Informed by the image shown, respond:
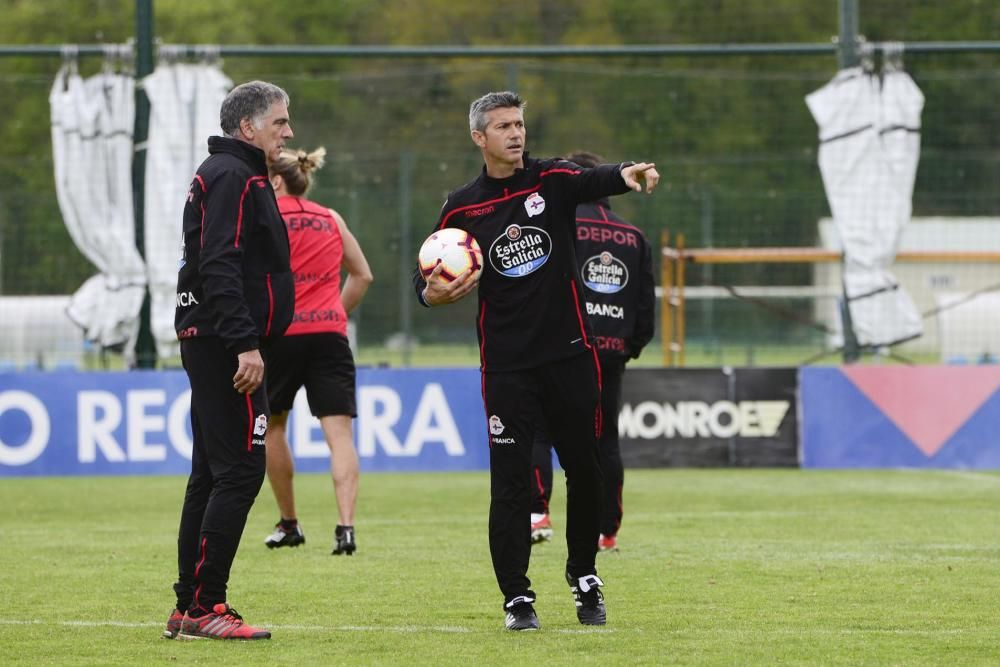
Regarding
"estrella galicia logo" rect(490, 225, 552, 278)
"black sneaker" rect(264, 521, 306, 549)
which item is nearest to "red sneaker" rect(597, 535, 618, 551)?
"black sneaker" rect(264, 521, 306, 549)

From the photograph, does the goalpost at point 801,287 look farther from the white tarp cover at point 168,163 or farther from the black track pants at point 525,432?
the black track pants at point 525,432

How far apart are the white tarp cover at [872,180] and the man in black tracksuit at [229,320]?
8.95m

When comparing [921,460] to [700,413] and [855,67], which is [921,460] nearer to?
[700,413]

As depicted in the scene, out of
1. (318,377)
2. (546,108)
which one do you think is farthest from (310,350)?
(546,108)

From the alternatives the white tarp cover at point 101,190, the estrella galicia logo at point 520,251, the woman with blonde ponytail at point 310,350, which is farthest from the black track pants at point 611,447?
the white tarp cover at point 101,190

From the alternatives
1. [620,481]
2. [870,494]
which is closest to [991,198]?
[870,494]

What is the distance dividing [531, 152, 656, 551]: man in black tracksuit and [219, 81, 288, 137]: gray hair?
2.82 m

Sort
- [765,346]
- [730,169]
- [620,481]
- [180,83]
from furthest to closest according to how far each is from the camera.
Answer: [765,346] → [730,169] → [180,83] → [620,481]

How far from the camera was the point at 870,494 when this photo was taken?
1162cm

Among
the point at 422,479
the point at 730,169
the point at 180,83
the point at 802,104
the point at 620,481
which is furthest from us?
the point at 802,104

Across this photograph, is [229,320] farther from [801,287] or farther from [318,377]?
[801,287]

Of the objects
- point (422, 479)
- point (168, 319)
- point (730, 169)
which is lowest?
point (422, 479)

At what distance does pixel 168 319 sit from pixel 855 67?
20.1 feet

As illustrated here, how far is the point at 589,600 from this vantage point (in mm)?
6430
